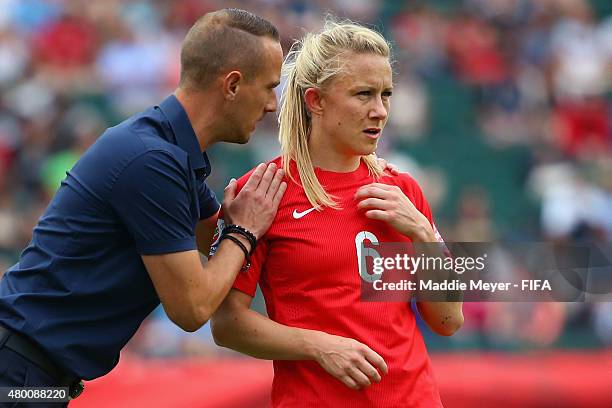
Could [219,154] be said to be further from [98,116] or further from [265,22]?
[265,22]

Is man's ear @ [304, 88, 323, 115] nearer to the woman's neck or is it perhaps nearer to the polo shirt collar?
the woman's neck

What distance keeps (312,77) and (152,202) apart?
2.68 feet

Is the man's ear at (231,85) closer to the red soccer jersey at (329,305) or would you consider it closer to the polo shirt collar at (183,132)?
the polo shirt collar at (183,132)

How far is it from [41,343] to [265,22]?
4.68 ft

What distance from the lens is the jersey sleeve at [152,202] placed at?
3576 millimetres

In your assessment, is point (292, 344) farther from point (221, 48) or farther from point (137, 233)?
point (221, 48)

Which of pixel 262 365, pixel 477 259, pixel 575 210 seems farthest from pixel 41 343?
pixel 575 210

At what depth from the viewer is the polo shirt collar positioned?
3.76 m

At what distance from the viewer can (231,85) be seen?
3.80m

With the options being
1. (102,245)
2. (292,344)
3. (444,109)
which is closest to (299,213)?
(292,344)

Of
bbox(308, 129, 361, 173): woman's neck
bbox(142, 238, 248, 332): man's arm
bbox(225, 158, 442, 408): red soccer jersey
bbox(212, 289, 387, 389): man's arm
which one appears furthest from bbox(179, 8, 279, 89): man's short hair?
bbox(212, 289, 387, 389): man's arm

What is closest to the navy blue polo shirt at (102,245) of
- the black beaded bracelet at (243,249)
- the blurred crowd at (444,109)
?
the black beaded bracelet at (243,249)

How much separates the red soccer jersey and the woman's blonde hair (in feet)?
0.32

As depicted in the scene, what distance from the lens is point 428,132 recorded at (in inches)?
481
